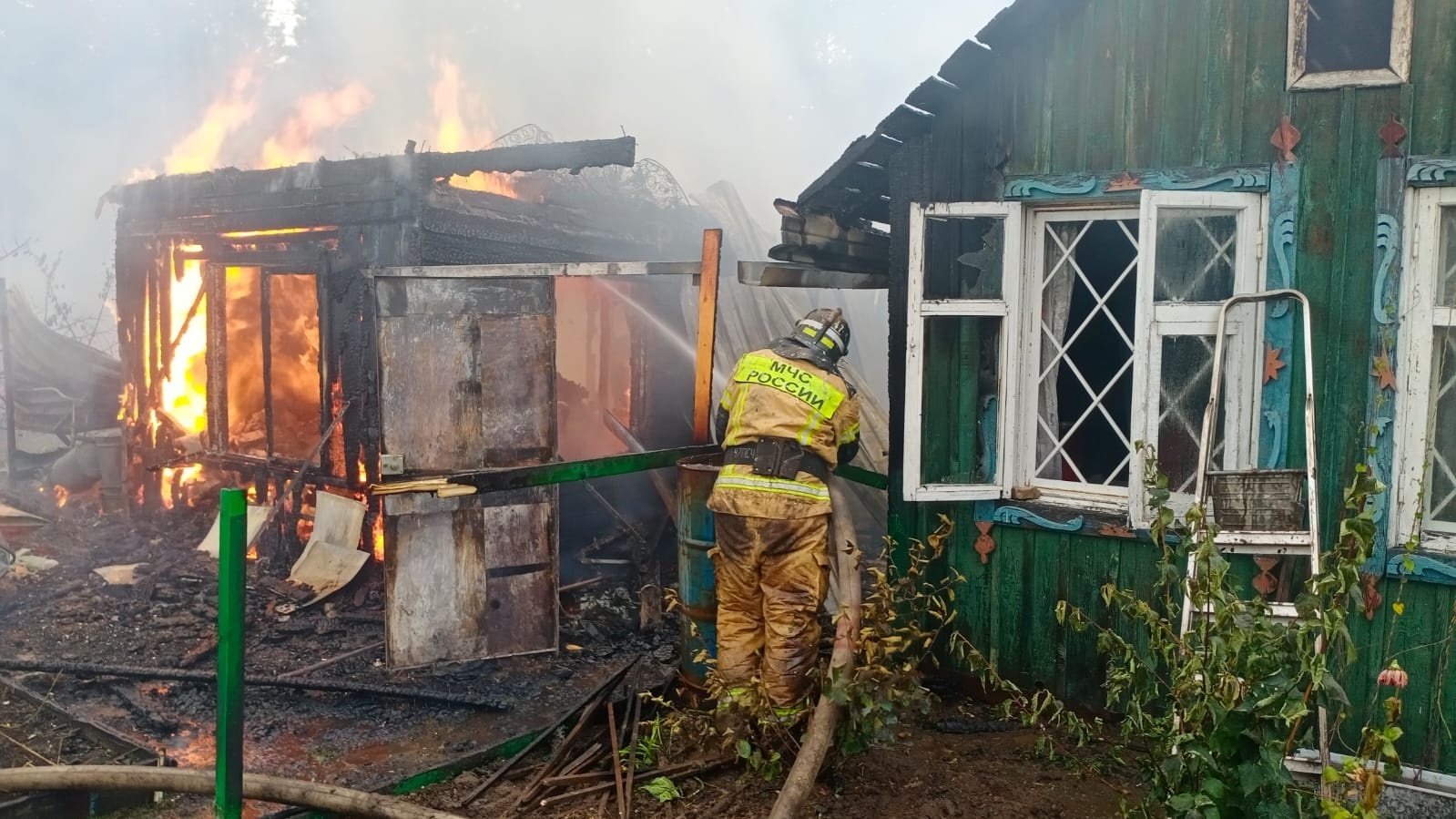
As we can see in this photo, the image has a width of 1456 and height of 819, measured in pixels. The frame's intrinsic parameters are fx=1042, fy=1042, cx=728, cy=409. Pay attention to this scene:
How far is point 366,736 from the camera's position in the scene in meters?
Result: 6.11

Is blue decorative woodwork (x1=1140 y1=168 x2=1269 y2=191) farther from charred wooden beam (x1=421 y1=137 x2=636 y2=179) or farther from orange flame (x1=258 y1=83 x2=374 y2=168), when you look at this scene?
orange flame (x1=258 y1=83 x2=374 y2=168)

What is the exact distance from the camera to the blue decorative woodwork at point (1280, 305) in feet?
15.9

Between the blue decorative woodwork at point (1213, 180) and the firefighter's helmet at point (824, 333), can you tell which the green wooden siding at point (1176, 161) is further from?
the firefighter's helmet at point (824, 333)

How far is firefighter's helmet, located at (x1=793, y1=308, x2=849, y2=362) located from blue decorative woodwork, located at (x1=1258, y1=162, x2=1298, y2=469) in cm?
204

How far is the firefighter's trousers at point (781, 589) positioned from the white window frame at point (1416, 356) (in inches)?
102

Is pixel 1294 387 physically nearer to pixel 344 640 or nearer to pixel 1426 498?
pixel 1426 498

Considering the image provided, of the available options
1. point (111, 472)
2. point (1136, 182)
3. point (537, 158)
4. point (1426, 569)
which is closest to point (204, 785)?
point (1136, 182)

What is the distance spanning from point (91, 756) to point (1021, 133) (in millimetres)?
5867

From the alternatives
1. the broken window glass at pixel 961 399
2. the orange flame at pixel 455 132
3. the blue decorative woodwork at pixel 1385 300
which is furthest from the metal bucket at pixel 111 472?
the blue decorative woodwork at pixel 1385 300

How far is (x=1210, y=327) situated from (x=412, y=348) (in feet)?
16.1

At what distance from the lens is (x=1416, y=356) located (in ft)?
15.0

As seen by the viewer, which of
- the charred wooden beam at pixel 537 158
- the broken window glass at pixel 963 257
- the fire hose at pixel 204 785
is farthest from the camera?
the charred wooden beam at pixel 537 158

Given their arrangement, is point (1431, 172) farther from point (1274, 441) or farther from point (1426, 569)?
point (1426, 569)

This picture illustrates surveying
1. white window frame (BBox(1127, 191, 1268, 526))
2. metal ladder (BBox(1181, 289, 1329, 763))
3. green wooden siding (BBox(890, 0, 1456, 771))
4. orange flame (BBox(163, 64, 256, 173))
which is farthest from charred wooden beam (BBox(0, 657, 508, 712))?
orange flame (BBox(163, 64, 256, 173))
